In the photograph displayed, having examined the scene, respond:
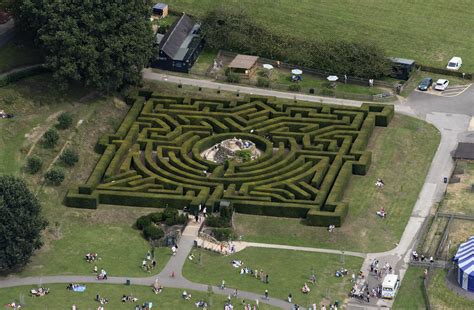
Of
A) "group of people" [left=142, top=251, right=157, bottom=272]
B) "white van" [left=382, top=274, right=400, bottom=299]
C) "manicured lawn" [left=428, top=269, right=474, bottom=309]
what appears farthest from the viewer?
"group of people" [left=142, top=251, right=157, bottom=272]

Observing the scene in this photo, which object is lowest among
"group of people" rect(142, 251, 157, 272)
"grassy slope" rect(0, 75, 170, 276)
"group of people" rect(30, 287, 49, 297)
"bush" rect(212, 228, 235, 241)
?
"grassy slope" rect(0, 75, 170, 276)

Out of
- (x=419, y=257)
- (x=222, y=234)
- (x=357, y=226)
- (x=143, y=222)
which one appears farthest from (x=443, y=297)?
(x=143, y=222)

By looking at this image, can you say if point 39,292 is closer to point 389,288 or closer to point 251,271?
point 251,271

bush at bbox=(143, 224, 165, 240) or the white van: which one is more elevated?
the white van

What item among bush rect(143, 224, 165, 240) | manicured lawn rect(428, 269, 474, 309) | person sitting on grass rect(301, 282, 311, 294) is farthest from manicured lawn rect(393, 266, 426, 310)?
bush rect(143, 224, 165, 240)

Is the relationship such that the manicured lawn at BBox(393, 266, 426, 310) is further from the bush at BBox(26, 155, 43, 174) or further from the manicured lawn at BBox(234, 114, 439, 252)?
the bush at BBox(26, 155, 43, 174)

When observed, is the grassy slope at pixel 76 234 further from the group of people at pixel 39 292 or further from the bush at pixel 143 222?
the group of people at pixel 39 292

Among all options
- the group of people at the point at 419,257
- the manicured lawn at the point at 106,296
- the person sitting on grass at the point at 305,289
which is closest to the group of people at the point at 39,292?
the manicured lawn at the point at 106,296

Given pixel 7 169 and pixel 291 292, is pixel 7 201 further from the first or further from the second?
pixel 291 292
